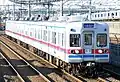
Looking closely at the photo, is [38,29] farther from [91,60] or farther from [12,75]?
[91,60]

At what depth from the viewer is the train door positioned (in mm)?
14164

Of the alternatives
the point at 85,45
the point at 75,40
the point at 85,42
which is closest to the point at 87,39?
the point at 85,42

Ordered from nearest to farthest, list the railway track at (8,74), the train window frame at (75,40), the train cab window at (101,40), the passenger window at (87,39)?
the train window frame at (75,40), the passenger window at (87,39), the train cab window at (101,40), the railway track at (8,74)

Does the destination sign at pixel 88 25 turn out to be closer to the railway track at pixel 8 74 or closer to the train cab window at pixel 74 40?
the train cab window at pixel 74 40

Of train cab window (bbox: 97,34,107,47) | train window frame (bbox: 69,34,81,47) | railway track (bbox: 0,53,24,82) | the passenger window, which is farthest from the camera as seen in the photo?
railway track (bbox: 0,53,24,82)

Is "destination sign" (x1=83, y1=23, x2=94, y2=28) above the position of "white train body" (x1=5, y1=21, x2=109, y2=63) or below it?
above

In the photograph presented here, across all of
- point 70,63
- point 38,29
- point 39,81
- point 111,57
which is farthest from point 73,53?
point 38,29

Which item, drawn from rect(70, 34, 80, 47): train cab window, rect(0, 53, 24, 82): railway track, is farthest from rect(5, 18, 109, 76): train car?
rect(0, 53, 24, 82): railway track

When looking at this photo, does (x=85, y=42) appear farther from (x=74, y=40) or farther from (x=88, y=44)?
(x=74, y=40)

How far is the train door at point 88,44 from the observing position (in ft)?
46.5

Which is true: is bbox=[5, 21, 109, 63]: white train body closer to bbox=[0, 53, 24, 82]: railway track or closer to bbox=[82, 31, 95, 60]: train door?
bbox=[82, 31, 95, 60]: train door

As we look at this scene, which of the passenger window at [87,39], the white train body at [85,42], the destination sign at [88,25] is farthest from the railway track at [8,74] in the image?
the destination sign at [88,25]

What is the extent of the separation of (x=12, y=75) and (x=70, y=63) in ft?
10.6

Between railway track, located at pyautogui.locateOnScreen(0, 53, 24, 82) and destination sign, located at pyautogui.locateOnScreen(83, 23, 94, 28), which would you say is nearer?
destination sign, located at pyautogui.locateOnScreen(83, 23, 94, 28)
